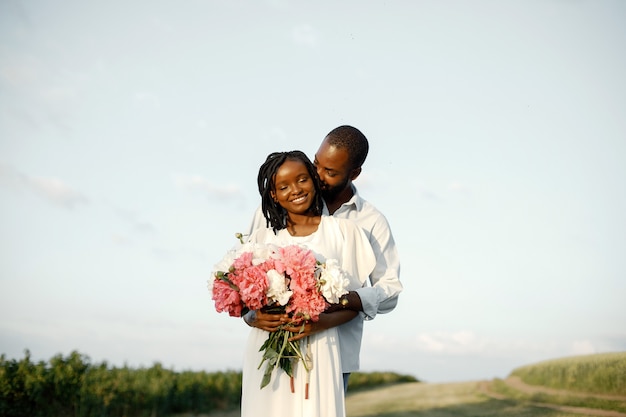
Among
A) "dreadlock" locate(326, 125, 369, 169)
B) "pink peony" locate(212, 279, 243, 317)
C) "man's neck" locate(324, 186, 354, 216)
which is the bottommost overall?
"pink peony" locate(212, 279, 243, 317)

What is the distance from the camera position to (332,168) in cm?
500

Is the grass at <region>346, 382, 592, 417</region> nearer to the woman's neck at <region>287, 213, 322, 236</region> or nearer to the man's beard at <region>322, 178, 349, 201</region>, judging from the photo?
the man's beard at <region>322, 178, 349, 201</region>

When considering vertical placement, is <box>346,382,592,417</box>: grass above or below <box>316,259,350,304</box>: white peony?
below

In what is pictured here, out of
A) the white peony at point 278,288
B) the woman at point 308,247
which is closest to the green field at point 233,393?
the woman at point 308,247

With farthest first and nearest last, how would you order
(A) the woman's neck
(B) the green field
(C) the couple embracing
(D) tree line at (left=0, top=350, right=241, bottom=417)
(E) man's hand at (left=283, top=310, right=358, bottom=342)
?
1. (B) the green field
2. (D) tree line at (left=0, top=350, right=241, bottom=417)
3. (A) the woman's neck
4. (C) the couple embracing
5. (E) man's hand at (left=283, top=310, right=358, bottom=342)

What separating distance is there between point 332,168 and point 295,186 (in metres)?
0.78

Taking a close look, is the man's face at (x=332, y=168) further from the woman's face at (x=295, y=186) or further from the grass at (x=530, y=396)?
the grass at (x=530, y=396)

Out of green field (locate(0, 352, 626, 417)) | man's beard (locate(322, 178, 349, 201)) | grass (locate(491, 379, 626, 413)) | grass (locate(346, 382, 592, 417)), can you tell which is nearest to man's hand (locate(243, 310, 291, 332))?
man's beard (locate(322, 178, 349, 201))

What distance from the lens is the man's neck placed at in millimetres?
5191

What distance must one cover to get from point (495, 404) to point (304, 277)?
12.0m

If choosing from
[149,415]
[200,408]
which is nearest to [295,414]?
[149,415]

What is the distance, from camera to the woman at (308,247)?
407cm

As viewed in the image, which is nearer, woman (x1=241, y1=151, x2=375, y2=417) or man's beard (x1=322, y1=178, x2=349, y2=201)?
woman (x1=241, y1=151, x2=375, y2=417)

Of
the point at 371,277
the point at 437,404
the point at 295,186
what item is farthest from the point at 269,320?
the point at 437,404
